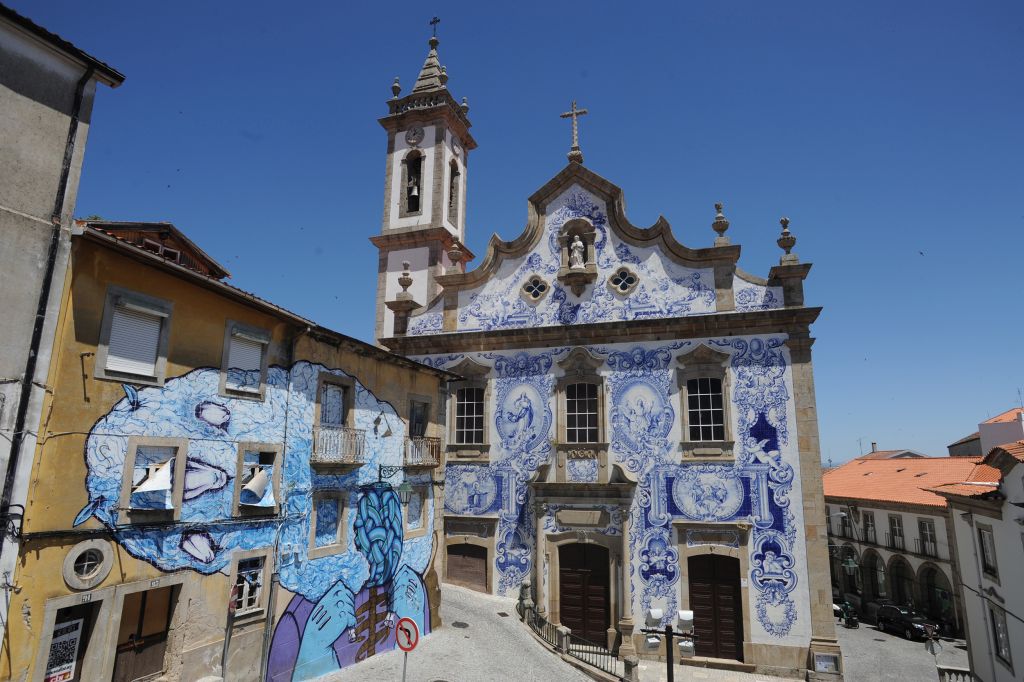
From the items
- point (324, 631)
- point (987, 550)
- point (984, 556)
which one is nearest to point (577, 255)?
point (324, 631)

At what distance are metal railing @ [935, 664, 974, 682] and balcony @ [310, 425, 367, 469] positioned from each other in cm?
1803

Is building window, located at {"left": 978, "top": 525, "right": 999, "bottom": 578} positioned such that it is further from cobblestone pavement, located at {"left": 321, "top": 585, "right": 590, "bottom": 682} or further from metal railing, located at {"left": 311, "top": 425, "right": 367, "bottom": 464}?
metal railing, located at {"left": 311, "top": 425, "right": 367, "bottom": 464}

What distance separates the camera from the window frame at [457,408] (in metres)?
20.3

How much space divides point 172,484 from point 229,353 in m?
2.48

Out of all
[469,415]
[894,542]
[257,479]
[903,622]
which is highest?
[469,415]

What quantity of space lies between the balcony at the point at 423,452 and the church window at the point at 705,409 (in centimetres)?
739

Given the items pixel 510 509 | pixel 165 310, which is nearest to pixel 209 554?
pixel 165 310

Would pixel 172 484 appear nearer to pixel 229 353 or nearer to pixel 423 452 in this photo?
pixel 229 353

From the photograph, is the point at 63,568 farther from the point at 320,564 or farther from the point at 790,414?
the point at 790,414

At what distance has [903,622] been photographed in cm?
2819

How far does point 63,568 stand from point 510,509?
41.7 ft

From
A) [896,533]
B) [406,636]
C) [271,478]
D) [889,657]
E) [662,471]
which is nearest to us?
[406,636]

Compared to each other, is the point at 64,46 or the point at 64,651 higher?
the point at 64,46

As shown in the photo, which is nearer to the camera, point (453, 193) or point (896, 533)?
point (453, 193)
